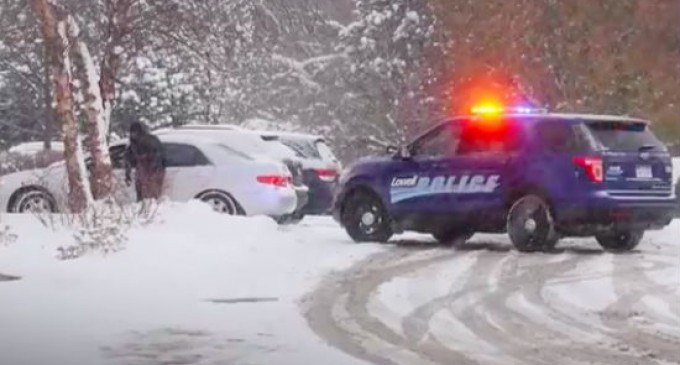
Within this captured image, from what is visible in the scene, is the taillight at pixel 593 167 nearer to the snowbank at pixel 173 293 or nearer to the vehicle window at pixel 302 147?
the snowbank at pixel 173 293

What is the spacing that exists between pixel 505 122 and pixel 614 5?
28.0 ft

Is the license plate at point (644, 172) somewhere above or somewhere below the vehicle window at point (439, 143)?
below

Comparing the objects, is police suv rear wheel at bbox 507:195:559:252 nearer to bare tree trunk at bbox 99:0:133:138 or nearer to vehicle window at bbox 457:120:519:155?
vehicle window at bbox 457:120:519:155

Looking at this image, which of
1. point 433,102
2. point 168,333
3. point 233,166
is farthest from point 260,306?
point 433,102

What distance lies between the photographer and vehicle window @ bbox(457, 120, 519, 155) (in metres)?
14.0

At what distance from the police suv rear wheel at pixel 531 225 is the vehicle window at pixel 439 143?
116cm

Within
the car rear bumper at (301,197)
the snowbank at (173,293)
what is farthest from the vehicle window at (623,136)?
the car rear bumper at (301,197)

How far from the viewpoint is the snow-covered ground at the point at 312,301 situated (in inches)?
311

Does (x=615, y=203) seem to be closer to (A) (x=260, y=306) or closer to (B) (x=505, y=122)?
(B) (x=505, y=122)

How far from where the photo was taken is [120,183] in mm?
15344

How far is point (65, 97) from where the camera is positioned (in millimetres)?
13625

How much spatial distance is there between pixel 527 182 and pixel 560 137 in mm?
568

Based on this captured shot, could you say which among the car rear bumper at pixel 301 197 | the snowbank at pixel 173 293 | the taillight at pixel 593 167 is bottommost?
the snowbank at pixel 173 293

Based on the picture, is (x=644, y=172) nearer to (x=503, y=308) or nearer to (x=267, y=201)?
(x=503, y=308)
